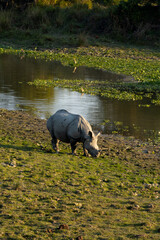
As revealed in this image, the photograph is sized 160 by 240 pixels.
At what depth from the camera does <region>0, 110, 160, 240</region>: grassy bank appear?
17.0 feet

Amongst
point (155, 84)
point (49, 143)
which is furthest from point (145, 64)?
point (49, 143)

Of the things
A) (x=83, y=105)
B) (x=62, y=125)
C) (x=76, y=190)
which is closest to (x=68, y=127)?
(x=62, y=125)

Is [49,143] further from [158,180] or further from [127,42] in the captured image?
[127,42]

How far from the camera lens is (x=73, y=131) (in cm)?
930

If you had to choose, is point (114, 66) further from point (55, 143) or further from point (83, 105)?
point (55, 143)

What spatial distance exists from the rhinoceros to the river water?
2.94m

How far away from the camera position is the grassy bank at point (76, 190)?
5.20 m

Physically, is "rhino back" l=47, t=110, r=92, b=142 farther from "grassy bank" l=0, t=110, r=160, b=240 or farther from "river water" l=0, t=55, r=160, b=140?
"river water" l=0, t=55, r=160, b=140

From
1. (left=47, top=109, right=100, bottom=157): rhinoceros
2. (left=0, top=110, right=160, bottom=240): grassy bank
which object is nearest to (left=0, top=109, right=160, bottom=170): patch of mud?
(left=0, top=110, right=160, bottom=240): grassy bank

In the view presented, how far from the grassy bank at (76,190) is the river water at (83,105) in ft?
7.02

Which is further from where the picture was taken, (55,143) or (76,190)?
(55,143)

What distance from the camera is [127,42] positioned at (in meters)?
32.8

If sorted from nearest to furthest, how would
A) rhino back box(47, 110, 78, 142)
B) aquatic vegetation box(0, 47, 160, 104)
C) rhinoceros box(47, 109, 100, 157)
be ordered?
rhinoceros box(47, 109, 100, 157) < rhino back box(47, 110, 78, 142) < aquatic vegetation box(0, 47, 160, 104)

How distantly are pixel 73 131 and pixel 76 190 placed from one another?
265 centimetres
